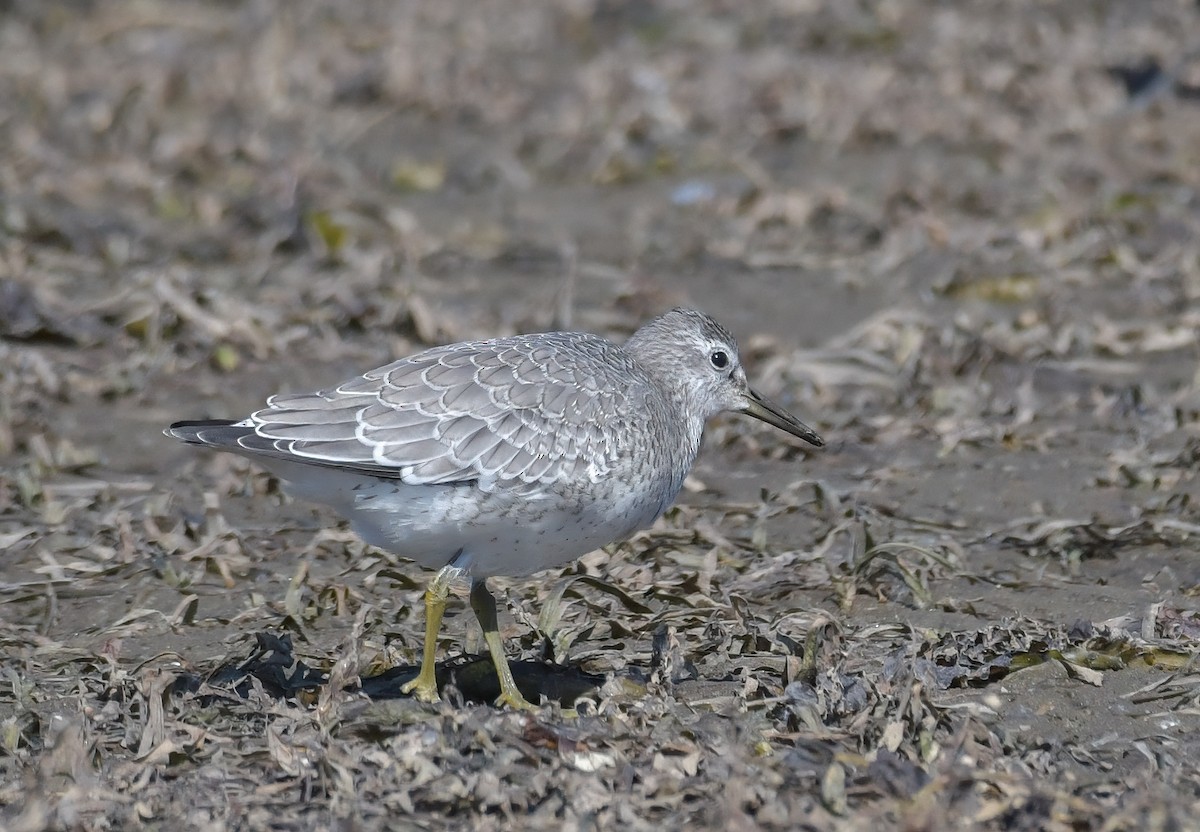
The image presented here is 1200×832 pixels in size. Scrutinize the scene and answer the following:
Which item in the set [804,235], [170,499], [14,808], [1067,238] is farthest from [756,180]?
[14,808]

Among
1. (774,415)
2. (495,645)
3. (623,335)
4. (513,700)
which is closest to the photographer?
(513,700)

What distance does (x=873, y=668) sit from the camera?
19.2 feet

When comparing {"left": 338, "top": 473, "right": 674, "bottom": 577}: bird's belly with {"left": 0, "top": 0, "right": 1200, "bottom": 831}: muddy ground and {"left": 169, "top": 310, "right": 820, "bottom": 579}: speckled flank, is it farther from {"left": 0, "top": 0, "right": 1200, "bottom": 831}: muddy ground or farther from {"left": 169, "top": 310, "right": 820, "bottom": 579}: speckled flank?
{"left": 0, "top": 0, "right": 1200, "bottom": 831}: muddy ground

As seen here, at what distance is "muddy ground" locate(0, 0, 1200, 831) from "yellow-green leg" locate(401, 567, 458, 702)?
184mm

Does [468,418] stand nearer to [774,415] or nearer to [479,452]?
[479,452]

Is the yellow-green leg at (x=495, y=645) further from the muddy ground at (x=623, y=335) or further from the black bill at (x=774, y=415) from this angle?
the black bill at (x=774, y=415)

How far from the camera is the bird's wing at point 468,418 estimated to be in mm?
5656

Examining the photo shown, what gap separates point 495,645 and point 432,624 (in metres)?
0.24

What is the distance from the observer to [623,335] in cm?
966

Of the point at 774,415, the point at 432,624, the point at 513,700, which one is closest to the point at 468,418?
the point at 432,624

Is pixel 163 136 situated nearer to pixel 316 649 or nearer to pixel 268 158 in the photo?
pixel 268 158

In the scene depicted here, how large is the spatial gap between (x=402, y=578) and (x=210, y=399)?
2.56m


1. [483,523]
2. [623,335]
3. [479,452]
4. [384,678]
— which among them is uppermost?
[479,452]

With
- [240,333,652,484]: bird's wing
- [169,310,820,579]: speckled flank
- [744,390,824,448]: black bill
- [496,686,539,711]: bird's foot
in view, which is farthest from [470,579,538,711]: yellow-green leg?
[744,390,824,448]: black bill
